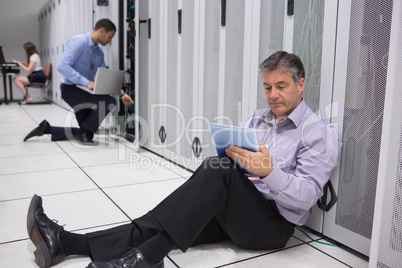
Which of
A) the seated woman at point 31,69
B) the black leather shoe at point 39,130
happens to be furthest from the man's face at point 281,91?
the seated woman at point 31,69

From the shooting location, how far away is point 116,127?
4.79 m

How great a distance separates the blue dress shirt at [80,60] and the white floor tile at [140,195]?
1992 millimetres

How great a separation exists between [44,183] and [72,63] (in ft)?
6.49

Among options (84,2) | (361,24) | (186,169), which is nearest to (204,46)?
(186,169)

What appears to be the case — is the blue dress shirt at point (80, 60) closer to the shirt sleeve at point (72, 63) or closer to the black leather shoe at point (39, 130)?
the shirt sleeve at point (72, 63)

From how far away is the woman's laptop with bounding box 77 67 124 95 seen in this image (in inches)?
158

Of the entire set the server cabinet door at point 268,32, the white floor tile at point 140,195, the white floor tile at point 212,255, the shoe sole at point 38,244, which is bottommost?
the white floor tile at point 140,195

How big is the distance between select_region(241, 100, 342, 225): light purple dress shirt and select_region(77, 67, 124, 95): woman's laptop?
2.76 meters

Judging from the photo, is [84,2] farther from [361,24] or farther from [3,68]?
[361,24]

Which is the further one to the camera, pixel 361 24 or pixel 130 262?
pixel 361 24

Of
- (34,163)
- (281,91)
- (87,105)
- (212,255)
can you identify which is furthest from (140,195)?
(87,105)

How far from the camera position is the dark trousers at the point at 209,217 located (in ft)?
4.50

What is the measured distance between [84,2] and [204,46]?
3.71 metres

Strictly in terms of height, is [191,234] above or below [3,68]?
below
